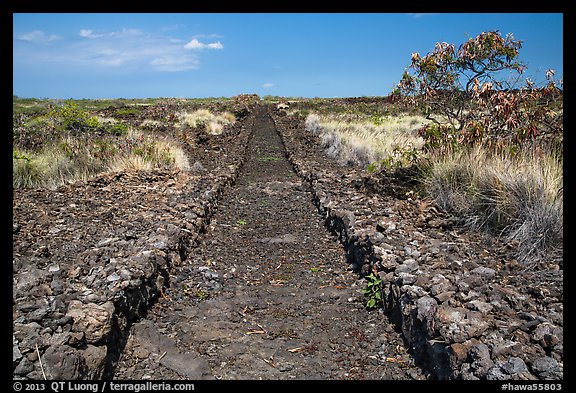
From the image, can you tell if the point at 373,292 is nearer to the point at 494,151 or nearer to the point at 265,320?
the point at 265,320

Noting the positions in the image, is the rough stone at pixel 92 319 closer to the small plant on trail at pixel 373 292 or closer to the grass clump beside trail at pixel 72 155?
the small plant on trail at pixel 373 292

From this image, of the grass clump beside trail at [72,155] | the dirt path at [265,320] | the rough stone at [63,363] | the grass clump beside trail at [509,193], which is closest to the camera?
the rough stone at [63,363]

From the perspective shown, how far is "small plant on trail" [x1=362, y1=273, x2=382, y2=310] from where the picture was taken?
14.1ft

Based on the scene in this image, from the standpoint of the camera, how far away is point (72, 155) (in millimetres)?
10273

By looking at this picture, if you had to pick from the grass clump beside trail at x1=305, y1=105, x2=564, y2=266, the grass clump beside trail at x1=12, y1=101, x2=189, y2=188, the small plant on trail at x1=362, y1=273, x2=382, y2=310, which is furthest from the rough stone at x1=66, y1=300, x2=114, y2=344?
the grass clump beside trail at x1=12, y1=101, x2=189, y2=188

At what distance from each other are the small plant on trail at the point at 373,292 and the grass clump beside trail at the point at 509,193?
1361 millimetres

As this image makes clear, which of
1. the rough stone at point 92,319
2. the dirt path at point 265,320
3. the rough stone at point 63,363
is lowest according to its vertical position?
the dirt path at point 265,320

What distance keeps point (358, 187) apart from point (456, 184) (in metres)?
2.22

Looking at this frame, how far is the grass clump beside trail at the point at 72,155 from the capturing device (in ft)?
30.3

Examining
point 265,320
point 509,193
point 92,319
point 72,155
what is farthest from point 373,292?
point 72,155

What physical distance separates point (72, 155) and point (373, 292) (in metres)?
8.58

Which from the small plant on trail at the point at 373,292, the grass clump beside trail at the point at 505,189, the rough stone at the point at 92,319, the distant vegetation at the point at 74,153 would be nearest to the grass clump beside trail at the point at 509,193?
→ the grass clump beside trail at the point at 505,189
